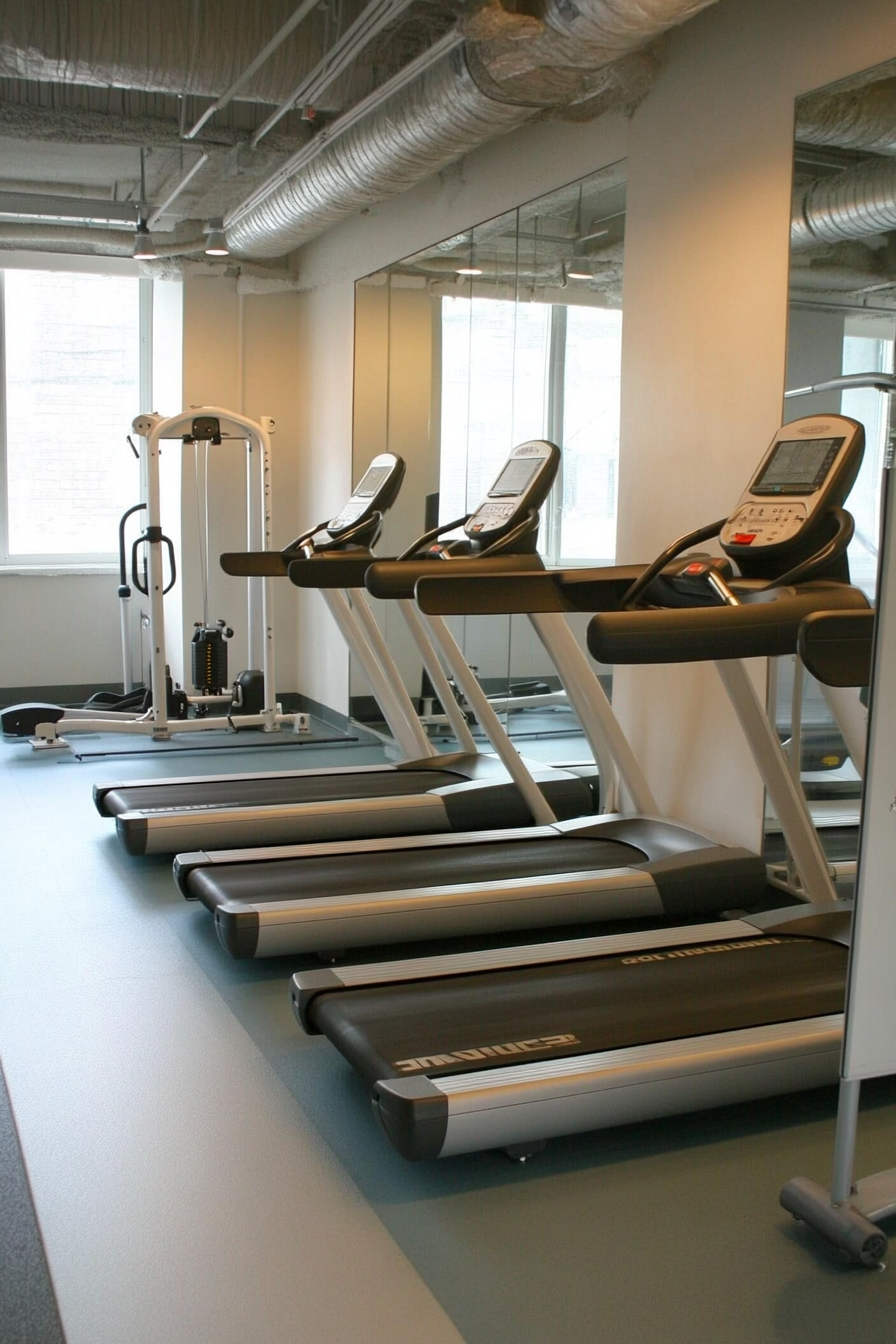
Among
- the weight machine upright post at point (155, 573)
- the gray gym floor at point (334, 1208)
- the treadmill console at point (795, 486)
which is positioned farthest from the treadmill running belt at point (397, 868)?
the weight machine upright post at point (155, 573)

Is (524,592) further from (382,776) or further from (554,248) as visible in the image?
(554,248)

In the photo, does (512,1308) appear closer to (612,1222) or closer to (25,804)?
(612,1222)

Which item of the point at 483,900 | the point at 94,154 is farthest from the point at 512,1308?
the point at 94,154

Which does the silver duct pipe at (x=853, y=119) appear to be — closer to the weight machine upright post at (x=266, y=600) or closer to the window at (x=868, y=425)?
the window at (x=868, y=425)

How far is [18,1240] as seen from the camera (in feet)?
7.06

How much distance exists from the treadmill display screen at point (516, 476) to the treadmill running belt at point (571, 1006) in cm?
190

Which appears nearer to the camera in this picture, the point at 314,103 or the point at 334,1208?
the point at 334,1208

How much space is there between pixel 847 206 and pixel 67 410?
6141 millimetres

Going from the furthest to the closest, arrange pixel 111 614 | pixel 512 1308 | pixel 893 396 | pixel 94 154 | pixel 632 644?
pixel 111 614
pixel 94 154
pixel 893 396
pixel 632 644
pixel 512 1308

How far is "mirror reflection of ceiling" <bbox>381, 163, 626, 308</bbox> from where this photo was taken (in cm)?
486

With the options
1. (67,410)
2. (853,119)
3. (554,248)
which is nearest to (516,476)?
(554,248)

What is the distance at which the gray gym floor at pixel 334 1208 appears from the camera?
1972 millimetres

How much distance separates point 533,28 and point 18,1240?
346 cm

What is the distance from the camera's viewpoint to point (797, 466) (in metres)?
3.21
